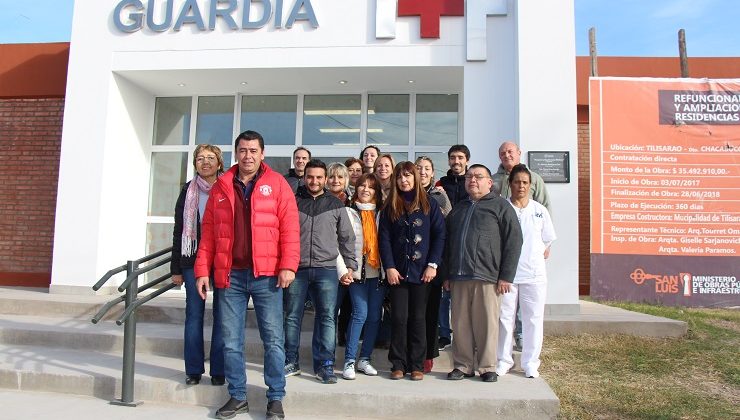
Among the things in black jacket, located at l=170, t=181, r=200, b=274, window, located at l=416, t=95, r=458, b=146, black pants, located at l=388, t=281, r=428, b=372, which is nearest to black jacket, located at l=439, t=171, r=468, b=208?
black pants, located at l=388, t=281, r=428, b=372

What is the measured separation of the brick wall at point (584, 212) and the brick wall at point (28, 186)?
8.50 metres

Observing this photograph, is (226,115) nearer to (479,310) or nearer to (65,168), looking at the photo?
(65,168)

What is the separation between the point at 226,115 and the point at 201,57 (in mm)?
1516

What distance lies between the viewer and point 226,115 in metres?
9.08

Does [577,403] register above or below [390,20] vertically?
below

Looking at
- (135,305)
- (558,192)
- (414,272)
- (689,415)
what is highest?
(558,192)

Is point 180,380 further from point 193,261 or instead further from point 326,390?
point 326,390

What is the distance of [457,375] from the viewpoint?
4.34m

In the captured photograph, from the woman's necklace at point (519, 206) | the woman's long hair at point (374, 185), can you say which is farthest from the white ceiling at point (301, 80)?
the woman's long hair at point (374, 185)

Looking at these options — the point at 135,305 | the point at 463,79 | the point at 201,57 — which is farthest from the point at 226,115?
the point at 135,305

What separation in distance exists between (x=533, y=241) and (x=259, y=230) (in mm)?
2283

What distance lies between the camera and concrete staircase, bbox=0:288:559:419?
3871 millimetres

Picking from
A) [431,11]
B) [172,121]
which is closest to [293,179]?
[431,11]

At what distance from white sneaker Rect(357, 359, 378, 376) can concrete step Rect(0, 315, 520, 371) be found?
26 centimetres
